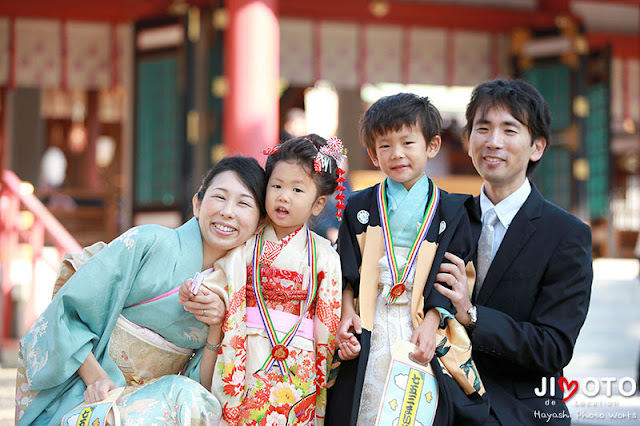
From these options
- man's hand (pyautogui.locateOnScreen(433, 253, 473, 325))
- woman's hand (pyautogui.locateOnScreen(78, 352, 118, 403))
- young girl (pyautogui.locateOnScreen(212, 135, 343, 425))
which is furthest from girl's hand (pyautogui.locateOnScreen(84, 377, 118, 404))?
man's hand (pyautogui.locateOnScreen(433, 253, 473, 325))

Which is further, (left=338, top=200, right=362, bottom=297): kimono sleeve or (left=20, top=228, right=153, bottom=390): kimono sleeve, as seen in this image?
(left=338, top=200, right=362, bottom=297): kimono sleeve

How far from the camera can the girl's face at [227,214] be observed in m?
2.25

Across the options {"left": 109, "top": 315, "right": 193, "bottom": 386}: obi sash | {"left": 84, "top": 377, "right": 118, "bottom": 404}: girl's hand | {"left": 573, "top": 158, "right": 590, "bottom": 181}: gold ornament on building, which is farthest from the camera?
{"left": 573, "top": 158, "right": 590, "bottom": 181}: gold ornament on building

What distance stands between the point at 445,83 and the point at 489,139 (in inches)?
249

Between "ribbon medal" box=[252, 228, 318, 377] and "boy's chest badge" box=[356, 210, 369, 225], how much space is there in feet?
0.65

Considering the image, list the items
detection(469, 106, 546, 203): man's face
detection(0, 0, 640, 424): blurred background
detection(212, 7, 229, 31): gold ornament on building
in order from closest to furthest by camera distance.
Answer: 1. detection(469, 106, 546, 203): man's face
2. detection(0, 0, 640, 424): blurred background
3. detection(212, 7, 229, 31): gold ornament on building

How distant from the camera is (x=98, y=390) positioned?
2.13 m

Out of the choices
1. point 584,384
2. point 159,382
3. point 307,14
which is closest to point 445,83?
point 307,14

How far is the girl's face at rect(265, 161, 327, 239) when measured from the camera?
228 cm

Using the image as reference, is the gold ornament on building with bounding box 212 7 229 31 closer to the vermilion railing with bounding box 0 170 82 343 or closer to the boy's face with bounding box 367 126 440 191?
the vermilion railing with bounding box 0 170 82 343

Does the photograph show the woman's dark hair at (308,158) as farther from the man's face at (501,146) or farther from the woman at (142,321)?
the man's face at (501,146)

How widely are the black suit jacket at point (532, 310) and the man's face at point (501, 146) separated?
13 centimetres

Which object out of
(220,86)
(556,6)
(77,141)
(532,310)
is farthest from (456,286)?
(77,141)

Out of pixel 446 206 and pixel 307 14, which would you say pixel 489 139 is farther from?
pixel 307 14
